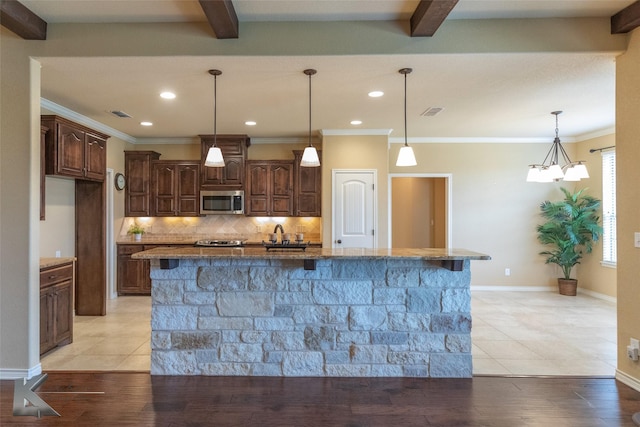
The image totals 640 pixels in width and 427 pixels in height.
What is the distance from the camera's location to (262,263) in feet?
9.91

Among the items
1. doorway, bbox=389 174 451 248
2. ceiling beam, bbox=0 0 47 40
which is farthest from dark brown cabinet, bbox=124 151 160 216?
doorway, bbox=389 174 451 248

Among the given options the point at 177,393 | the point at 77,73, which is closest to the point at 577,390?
the point at 177,393

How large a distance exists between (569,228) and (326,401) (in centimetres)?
510

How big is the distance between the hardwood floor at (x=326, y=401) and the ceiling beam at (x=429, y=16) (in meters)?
2.71

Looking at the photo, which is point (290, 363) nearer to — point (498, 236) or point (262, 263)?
point (262, 263)

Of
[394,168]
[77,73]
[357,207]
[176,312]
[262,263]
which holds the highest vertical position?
[77,73]

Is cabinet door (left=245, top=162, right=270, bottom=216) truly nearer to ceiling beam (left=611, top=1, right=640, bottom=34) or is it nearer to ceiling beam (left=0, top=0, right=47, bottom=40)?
ceiling beam (left=0, top=0, right=47, bottom=40)

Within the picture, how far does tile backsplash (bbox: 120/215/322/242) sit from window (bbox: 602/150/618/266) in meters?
4.47

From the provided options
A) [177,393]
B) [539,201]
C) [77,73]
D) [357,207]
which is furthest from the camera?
[539,201]

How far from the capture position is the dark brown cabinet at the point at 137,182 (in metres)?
6.13

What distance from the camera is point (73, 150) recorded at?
13.8 feet

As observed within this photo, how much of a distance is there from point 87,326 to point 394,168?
4.94 m

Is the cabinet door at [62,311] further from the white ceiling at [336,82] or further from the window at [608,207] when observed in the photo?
the window at [608,207]

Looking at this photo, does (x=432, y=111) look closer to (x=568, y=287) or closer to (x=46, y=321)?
(x=568, y=287)
